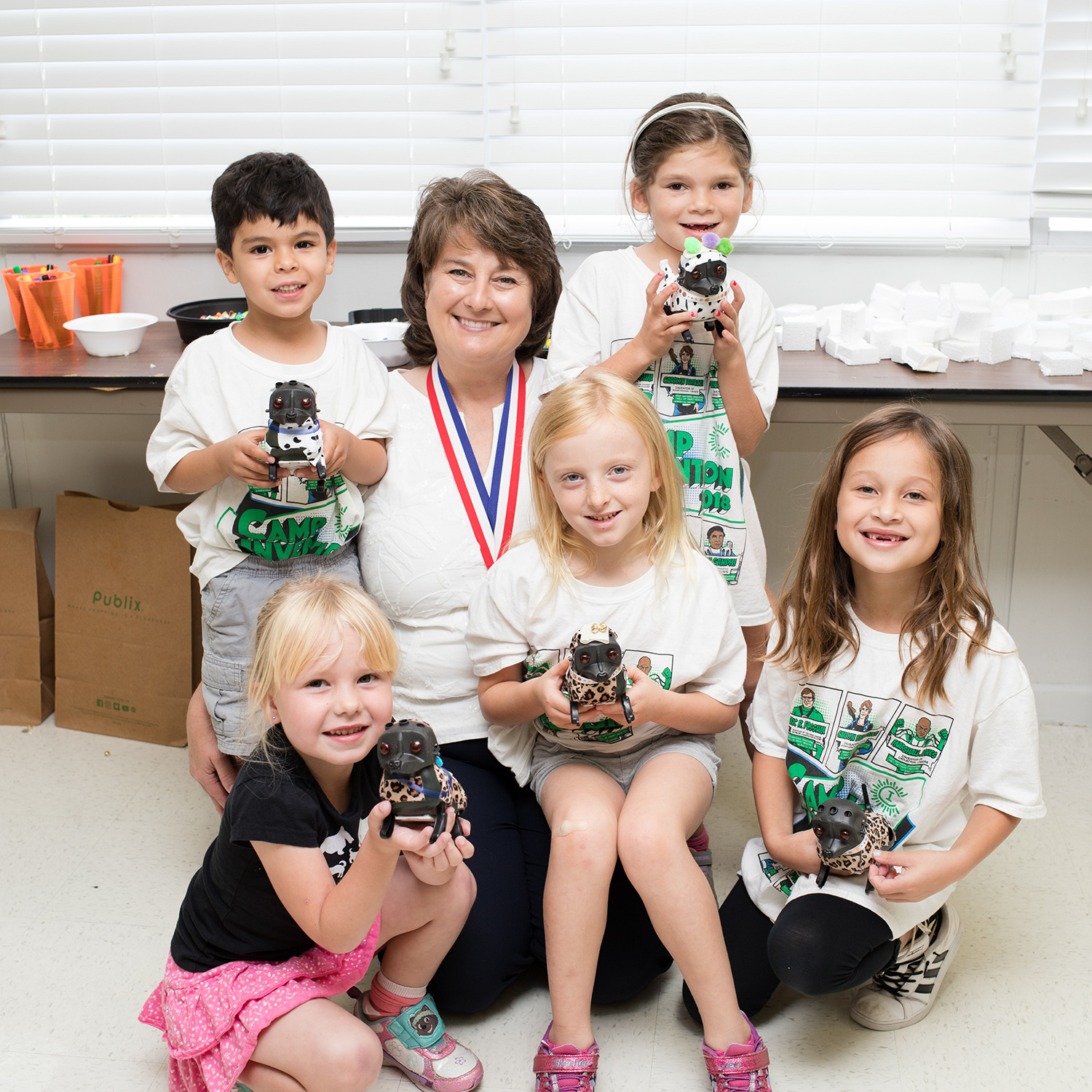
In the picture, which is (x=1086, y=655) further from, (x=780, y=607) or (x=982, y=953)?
(x=780, y=607)

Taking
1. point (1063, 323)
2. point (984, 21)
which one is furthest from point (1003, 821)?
point (984, 21)

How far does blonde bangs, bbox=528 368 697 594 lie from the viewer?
5.80 ft

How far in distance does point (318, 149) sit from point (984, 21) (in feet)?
4.97

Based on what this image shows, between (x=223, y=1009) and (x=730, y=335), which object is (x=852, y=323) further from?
(x=223, y=1009)

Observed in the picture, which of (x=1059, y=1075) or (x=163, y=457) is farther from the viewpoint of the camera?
(x=163, y=457)

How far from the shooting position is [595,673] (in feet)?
5.16

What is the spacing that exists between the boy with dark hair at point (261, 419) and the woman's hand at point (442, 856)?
433 mm

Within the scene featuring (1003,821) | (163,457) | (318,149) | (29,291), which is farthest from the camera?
(318,149)

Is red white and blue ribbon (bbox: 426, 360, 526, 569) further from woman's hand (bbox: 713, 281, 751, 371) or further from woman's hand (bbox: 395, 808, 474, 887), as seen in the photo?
woman's hand (bbox: 395, 808, 474, 887)

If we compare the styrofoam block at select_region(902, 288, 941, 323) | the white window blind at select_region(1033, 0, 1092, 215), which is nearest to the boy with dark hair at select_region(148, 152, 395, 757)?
the styrofoam block at select_region(902, 288, 941, 323)

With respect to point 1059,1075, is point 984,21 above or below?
above

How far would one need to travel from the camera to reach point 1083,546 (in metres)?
2.76

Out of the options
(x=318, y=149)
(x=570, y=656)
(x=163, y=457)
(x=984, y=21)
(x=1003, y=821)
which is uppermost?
(x=984, y=21)

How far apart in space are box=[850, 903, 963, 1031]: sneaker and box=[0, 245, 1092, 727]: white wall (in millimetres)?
1161
